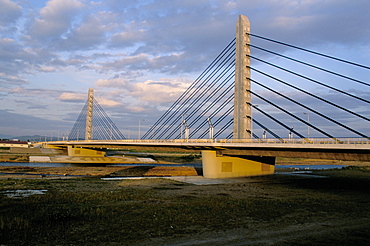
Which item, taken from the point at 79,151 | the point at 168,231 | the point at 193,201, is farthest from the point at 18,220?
the point at 79,151

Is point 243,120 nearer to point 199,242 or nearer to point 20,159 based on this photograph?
point 199,242

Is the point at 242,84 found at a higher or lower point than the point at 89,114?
lower

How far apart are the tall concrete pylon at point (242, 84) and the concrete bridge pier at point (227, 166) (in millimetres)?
5141

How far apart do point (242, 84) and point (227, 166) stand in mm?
12612

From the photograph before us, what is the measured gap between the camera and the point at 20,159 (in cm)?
8588

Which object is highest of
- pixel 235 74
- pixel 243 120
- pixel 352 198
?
pixel 235 74

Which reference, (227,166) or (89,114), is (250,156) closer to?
(227,166)

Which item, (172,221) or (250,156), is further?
(250,156)

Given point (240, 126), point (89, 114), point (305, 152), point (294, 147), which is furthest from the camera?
point (89, 114)

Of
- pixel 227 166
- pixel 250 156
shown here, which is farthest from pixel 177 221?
pixel 250 156

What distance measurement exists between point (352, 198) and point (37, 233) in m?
25.8

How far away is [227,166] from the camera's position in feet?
164

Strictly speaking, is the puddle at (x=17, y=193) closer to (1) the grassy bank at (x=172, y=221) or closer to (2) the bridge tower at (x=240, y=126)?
(1) the grassy bank at (x=172, y=221)

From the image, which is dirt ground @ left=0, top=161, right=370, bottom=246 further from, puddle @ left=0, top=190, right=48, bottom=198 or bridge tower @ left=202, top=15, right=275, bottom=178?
bridge tower @ left=202, top=15, right=275, bottom=178
